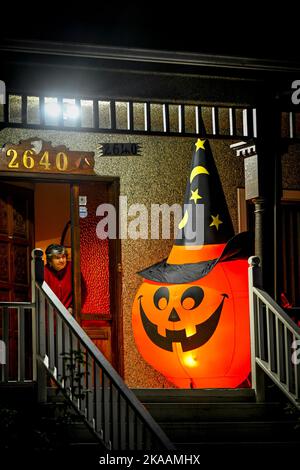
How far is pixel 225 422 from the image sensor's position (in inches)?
461

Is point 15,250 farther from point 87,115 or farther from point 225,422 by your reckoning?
point 225,422

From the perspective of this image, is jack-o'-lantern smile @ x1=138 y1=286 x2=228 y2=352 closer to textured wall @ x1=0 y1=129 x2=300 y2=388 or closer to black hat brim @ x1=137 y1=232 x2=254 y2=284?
black hat brim @ x1=137 y1=232 x2=254 y2=284

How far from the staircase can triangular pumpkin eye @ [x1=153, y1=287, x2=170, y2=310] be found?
105 centimetres

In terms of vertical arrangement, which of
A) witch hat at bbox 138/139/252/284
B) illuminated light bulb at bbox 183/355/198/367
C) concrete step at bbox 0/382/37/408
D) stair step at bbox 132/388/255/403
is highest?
witch hat at bbox 138/139/252/284

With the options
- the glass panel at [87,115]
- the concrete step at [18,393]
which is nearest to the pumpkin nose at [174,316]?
the concrete step at [18,393]

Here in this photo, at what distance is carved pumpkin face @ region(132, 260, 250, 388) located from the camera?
12.4m

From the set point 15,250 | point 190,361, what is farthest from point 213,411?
point 15,250

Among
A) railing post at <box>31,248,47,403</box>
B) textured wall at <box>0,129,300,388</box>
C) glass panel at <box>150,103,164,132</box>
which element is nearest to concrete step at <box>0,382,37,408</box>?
railing post at <box>31,248,47,403</box>

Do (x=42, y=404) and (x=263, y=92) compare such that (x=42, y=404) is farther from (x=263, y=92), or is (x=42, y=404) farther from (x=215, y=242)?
(x=263, y=92)

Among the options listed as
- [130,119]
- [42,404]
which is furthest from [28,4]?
[42,404]

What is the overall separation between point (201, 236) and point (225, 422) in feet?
7.75

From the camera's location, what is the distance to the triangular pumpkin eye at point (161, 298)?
503 inches

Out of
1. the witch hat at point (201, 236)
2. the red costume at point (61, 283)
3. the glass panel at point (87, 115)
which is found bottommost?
the red costume at point (61, 283)

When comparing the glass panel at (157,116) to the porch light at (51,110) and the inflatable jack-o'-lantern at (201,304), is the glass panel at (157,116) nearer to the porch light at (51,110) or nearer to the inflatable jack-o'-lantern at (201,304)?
the porch light at (51,110)
